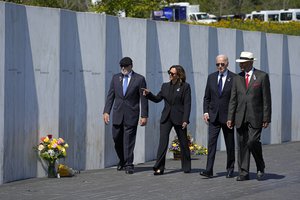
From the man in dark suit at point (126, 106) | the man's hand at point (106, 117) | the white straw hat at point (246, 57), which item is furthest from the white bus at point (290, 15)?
the white straw hat at point (246, 57)

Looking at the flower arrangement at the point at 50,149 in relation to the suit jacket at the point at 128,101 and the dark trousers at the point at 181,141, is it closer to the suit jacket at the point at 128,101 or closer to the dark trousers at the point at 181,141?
the suit jacket at the point at 128,101

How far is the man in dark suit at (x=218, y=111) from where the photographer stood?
15805 mm

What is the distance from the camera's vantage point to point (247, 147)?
15312 millimetres

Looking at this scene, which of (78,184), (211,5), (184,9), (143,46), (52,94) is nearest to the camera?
(78,184)

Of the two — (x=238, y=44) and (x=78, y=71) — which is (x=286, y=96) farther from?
(x=78, y=71)

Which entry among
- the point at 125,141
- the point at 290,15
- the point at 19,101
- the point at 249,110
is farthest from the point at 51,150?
the point at 290,15

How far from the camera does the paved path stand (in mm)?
13438

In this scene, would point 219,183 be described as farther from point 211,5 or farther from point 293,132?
point 211,5

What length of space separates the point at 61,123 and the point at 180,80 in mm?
2216

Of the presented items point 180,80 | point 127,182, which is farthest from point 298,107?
point 127,182

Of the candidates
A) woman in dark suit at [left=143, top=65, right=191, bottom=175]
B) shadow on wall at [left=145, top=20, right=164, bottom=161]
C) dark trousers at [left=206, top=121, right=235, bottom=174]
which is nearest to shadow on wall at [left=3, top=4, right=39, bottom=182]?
woman in dark suit at [left=143, top=65, right=191, bottom=175]

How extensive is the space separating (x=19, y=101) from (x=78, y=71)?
6.64 ft

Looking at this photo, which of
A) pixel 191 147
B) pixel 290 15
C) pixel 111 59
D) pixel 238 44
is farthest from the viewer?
pixel 290 15

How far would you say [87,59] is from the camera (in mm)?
17188
